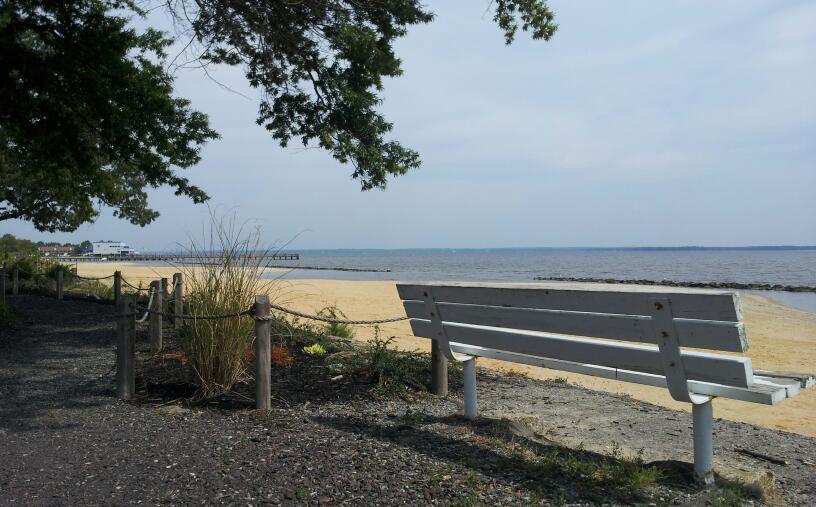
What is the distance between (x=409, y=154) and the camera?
30.3ft

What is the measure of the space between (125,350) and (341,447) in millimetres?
2480

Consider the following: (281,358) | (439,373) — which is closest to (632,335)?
(439,373)

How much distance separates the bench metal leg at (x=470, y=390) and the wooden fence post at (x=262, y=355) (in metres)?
1.54

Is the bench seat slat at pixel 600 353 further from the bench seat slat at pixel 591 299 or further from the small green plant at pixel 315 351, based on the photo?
the small green plant at pixel 315 351

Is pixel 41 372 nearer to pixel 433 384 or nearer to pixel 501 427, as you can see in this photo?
pixel 433 384

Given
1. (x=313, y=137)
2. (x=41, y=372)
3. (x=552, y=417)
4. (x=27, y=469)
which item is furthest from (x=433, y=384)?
A: (x=313, y=137)

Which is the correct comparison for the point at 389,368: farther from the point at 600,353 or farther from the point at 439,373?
the point at 600,353

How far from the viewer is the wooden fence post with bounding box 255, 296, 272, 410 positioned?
4.82 metres

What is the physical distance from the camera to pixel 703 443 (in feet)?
11.1

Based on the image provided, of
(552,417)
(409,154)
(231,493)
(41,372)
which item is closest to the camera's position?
(231,493)

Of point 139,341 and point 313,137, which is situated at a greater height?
point 313,137

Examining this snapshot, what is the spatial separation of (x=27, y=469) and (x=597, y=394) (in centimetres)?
466

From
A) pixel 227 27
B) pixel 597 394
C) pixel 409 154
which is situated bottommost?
pixel 597 394

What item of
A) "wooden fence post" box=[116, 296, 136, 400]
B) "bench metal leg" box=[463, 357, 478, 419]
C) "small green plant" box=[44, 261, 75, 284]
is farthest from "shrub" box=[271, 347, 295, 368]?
"small green plant" box=[44, 261, 75, 284]
